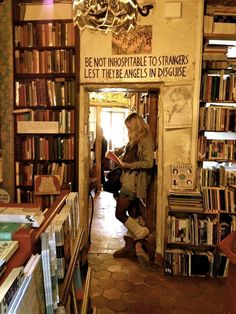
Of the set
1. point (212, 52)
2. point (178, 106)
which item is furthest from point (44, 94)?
point (212, 52)

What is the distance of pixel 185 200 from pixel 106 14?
1.83 metres

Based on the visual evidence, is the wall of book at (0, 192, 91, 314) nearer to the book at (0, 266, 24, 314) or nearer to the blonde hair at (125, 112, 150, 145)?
the book at (0, 266, 24, 314)

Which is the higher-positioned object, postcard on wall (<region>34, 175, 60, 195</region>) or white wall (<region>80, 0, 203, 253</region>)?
white wall (<region>80, 0, 203, 253</region>)

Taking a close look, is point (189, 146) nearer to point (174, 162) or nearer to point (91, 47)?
point (174, 162)

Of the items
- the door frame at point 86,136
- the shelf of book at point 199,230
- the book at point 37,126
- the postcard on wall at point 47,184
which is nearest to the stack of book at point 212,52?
the door frame at point 86,136

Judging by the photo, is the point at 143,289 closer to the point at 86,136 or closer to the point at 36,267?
the point at 86,136

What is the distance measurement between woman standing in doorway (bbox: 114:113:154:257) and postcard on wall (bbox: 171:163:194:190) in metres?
0.28

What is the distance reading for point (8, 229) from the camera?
0.95m

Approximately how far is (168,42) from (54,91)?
1.29 m

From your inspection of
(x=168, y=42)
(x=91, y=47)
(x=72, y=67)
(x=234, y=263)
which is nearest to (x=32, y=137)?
(x=72, y=67)

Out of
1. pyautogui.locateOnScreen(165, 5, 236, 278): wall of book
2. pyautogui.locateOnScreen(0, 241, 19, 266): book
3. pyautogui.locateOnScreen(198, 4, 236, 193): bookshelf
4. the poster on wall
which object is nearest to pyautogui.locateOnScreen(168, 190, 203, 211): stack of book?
pyautogui.locateOnScreen(165, 5, 236, 278): wall of book

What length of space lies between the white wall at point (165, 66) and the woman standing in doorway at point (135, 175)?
16 cm

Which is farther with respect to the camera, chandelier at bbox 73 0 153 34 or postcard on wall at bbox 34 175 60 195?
postcard on wall at bbox 34 175 60 195

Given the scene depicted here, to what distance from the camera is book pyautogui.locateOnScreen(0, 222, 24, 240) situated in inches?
35.4
